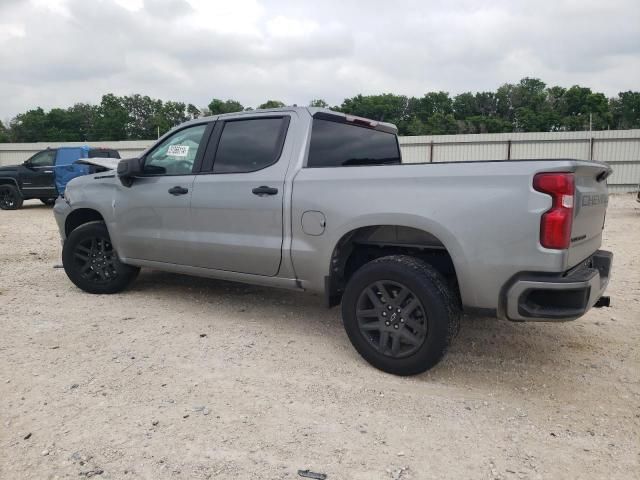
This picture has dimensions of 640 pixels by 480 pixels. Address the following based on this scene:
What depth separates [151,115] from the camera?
74.8 meters

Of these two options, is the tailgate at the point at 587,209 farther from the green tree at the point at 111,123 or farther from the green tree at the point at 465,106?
the green tree at the point at 465,106

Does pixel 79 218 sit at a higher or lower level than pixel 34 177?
lower

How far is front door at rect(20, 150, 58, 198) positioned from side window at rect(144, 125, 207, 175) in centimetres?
1105

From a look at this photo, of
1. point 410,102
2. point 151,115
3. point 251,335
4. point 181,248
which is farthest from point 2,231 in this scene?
point 410,102

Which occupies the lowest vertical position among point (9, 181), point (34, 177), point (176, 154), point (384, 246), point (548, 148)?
point (384, 246)

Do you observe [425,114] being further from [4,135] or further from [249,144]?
[249,144]

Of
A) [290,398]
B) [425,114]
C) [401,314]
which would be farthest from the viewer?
[425,114]

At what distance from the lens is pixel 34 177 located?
1398cm

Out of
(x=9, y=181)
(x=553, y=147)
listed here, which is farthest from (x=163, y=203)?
(x=553, y=147)

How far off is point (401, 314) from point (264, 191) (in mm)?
1429

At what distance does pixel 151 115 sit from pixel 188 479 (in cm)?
7939

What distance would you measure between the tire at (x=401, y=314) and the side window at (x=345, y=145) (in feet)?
3.48

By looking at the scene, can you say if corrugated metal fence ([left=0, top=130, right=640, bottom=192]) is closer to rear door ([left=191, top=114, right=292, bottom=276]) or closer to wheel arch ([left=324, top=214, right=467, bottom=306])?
rear door ([left=191, top=114, right=292, bottom=276])

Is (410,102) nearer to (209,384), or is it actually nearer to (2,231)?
(2,231)
